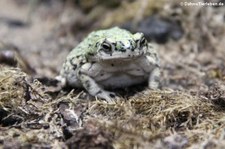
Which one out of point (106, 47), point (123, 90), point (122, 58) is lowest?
point (123, 90)

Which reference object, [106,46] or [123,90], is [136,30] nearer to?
[123,90]

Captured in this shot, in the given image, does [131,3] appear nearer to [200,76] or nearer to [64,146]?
[200,76]

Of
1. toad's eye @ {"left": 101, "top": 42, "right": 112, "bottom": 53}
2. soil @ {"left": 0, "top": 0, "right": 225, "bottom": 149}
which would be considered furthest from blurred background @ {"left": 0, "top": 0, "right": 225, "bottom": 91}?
toad's eye @ {"left": 101, "top": 42, "right": 112, "bottom": 53}

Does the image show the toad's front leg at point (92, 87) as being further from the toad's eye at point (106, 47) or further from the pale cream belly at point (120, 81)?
the toad's eye at point (106, 47)

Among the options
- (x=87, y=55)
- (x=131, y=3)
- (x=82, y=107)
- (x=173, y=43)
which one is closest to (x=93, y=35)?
(x=87, y=55)

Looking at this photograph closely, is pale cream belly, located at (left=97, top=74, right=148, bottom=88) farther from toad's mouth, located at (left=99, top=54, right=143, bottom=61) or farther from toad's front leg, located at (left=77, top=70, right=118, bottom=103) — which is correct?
toad's mouth, located at (left=99, top=54, right=143, bottom=61)

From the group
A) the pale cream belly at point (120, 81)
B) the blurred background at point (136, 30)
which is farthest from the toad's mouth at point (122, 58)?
the blurred background at point (136, 30)

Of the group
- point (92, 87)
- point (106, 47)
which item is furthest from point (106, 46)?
point (92, 87)
